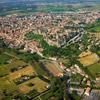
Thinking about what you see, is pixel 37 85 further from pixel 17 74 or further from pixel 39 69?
pixel 39 69

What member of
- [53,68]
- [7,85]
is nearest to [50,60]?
[53,68]

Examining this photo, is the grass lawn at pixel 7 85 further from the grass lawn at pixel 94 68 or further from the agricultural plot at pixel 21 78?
the grass lawn at pixel 94 68

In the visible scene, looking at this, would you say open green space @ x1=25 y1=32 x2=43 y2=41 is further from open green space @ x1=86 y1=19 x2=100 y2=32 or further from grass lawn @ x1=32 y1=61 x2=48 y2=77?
grass lawn @ x1=32 y1=61 x2=48 y2=77

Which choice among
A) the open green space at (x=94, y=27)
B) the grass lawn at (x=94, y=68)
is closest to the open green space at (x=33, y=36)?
the open green space at (x=94, y=27)

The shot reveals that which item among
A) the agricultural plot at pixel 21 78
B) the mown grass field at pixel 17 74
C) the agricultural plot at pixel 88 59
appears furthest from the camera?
→ the agricultural plot at pixel 88 59

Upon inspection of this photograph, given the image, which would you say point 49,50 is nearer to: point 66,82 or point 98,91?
point 66,82

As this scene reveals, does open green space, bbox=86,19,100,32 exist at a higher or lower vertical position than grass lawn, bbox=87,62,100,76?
lower

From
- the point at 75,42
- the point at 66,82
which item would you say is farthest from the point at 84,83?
the point at 75,42

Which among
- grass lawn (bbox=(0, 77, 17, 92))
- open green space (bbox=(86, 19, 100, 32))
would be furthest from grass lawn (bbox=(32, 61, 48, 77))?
open green space (bbox=(86, 19, 100, 32))
